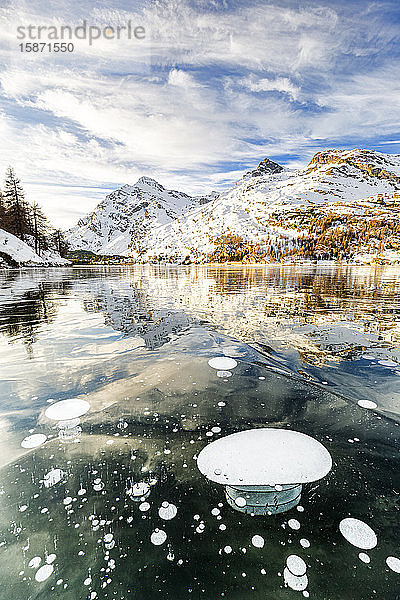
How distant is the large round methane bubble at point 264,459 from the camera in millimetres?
3262

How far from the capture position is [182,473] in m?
3.35

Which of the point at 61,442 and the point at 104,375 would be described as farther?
the point at 104,375

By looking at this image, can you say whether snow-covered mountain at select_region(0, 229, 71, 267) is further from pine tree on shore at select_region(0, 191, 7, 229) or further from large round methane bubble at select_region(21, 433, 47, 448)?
large round methane bubble at select_region(21, 433, 47, 448)

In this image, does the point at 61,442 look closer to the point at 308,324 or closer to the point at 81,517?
the point at 81,517

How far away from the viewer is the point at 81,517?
2.78 metres

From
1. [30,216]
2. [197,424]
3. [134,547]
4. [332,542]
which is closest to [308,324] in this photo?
[197,424]

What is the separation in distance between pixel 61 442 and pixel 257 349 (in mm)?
5475

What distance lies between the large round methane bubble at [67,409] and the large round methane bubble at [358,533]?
4.02 m

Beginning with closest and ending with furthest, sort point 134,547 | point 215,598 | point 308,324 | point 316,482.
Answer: point 215,598 < point 134,547 < point 316,482 < point 308,324

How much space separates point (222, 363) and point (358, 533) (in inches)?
176

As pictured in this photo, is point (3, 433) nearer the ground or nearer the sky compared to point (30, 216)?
nearer the ground

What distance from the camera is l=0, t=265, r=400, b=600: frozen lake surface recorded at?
2266mm

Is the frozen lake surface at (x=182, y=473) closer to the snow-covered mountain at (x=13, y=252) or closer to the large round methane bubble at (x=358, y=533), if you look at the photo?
the large round methane bubble at (x=358, y=533)

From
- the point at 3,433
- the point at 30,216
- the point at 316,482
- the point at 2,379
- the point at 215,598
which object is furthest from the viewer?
the point at 30,216
